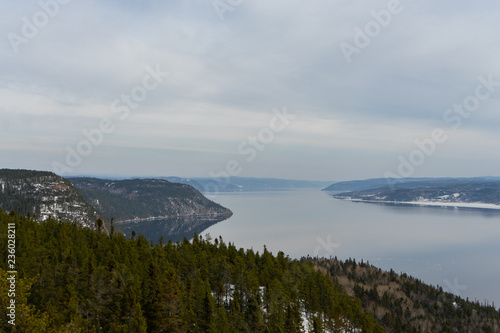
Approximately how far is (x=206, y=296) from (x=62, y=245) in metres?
44.9

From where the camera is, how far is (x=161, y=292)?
55.8m

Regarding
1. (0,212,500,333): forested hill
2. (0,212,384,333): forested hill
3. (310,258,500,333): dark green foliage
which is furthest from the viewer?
(310,258,500,333): dark green foliage

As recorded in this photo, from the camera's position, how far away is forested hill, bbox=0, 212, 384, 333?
53438 mm

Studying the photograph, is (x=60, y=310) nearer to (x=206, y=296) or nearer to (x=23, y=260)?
(x=23, y=260)

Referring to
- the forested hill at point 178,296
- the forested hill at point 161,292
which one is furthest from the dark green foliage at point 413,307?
the forested hill at point 161,292

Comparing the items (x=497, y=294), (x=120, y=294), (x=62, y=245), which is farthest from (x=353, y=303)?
(x=497, y=294)

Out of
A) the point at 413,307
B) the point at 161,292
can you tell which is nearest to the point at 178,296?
the point at 161,292

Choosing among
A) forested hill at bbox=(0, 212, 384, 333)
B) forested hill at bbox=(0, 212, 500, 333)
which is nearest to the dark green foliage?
forested hill at bbox=(0, 212, 500, 333)

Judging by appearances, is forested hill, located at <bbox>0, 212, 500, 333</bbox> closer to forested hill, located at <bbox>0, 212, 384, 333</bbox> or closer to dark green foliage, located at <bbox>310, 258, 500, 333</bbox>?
forested hill, located at <bbox>0, 212, 384, 333</bbox>

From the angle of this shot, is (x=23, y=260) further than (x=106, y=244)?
No

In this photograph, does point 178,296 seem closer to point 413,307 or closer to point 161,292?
point 161,292

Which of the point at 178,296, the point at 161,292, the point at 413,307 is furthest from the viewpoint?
the point at 413,307

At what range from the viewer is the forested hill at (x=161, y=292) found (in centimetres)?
5344

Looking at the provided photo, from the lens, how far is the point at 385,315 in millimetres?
111312
